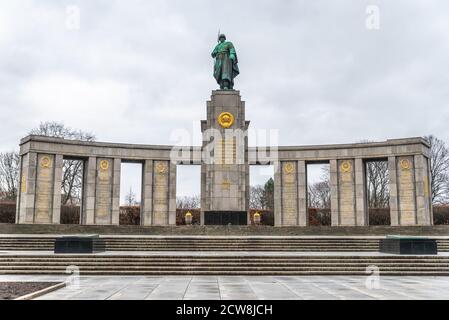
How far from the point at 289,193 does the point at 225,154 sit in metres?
7.58

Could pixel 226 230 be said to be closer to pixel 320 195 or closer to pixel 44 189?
pixel 44 189

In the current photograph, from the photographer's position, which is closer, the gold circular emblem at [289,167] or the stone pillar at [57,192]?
the stone pillar at [57,192]

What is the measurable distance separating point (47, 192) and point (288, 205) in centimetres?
1739

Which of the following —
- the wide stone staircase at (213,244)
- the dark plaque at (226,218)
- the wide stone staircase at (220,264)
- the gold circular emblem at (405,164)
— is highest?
the gold circular emblem at (405,164)

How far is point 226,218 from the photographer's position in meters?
29.8

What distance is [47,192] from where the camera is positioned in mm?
33562

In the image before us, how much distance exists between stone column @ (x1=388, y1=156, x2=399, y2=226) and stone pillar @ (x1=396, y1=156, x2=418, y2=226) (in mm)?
202

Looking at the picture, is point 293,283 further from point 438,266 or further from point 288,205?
point 288,205

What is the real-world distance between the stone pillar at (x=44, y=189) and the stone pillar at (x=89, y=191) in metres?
2.32

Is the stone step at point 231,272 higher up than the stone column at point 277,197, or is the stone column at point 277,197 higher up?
the stone column at point 277,197

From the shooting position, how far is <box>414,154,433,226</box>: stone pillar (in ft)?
108

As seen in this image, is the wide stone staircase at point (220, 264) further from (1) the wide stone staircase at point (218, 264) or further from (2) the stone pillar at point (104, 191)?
(2) the stone pillar at point (104, 191)

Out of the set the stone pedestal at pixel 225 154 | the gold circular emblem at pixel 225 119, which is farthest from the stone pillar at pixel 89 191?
the gold circular emblem at pixel 225 119

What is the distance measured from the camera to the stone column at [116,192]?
35156 mm
